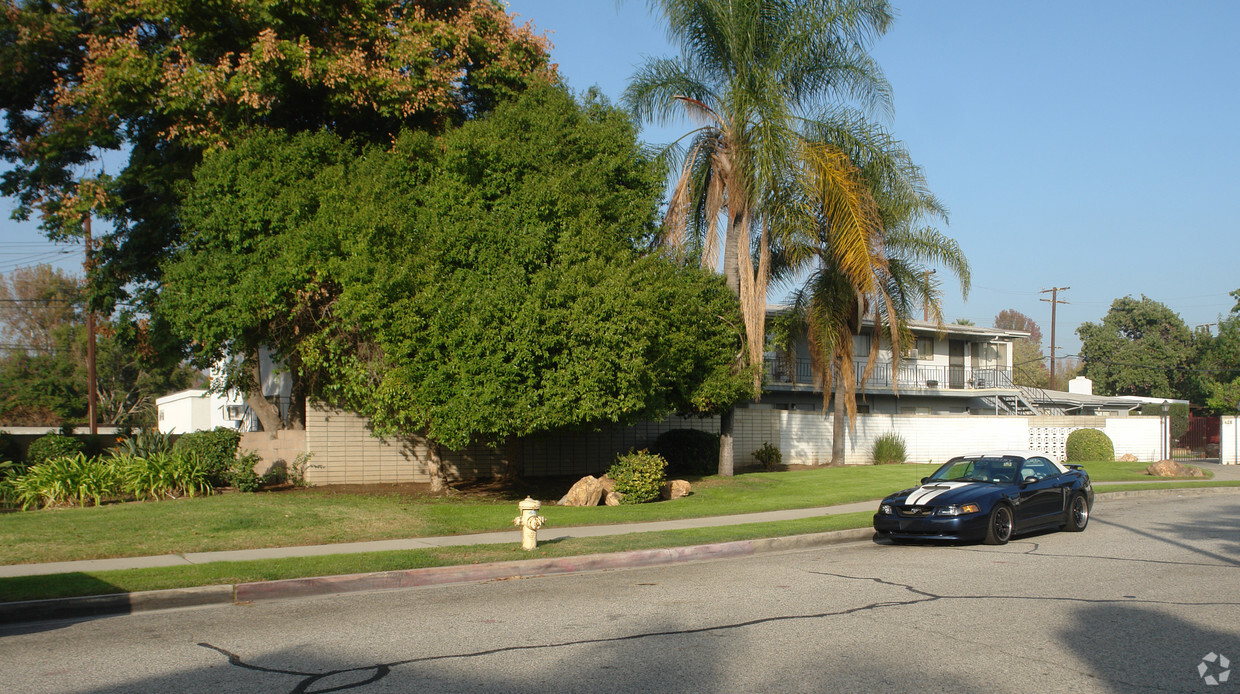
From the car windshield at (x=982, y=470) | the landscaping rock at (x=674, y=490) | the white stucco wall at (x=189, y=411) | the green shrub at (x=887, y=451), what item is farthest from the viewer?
the white stucco wall at (x=189, y=411)

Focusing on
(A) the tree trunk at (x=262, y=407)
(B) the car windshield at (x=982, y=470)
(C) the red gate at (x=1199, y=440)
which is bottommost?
(C) the red gate at (x=1199, y=440)

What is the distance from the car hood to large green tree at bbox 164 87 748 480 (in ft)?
15.6

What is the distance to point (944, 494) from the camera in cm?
1290

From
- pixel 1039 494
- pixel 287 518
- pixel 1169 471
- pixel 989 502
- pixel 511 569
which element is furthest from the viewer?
pixel 1169 471

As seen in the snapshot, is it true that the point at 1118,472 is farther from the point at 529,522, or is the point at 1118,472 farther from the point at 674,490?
the point at 529,522

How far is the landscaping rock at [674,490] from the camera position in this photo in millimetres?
18719

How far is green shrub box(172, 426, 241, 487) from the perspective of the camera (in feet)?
59.9

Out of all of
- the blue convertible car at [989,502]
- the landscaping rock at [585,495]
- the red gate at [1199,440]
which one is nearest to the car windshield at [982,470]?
the blue convertible car at [989,502]

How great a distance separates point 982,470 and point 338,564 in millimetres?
9452

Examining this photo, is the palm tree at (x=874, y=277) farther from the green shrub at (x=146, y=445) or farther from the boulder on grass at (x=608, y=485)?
the green shrub at (x=146, y=445)

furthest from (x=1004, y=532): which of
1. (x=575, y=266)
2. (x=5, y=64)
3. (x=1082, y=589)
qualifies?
(x=5, y=64)

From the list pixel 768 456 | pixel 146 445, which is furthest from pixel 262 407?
pixel 768 456

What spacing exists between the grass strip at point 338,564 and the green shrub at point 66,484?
696 centimetres

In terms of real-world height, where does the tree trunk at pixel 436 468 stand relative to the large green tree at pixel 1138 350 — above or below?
below
